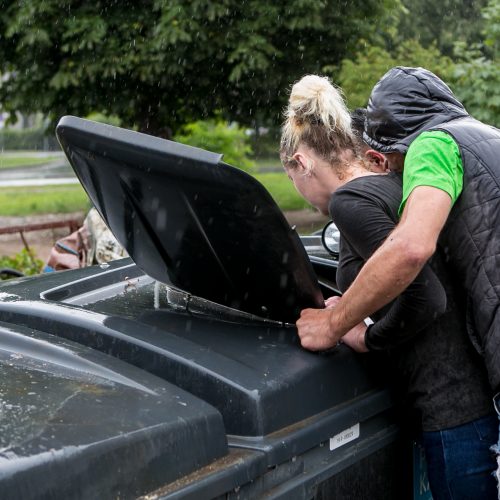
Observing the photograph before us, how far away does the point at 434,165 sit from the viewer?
2012 millimetres

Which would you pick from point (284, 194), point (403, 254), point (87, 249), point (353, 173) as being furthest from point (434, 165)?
point (284, 194)

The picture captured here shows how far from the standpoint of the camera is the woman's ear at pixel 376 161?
246 centimetres

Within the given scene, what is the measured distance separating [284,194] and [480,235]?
58.2 feet

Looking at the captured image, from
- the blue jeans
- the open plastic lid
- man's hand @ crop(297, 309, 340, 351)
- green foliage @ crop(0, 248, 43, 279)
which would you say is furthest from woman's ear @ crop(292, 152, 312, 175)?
green foliage @ crop(0, 248, 43, 279)

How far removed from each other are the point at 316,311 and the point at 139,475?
77cm

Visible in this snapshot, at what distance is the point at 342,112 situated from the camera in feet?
7.85

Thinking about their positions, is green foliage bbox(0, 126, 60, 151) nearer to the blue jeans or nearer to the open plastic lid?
the open plastic lid

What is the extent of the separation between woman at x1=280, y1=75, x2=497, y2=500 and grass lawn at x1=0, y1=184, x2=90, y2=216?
14.1 m

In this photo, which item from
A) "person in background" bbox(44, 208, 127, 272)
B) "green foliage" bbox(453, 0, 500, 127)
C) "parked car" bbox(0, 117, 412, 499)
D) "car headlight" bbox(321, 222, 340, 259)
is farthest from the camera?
"green foliage" bbox(453, 0, 500, 127)

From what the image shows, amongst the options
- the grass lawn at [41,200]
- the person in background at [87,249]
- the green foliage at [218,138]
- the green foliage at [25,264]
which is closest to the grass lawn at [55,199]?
the grass lawn at [41,200]

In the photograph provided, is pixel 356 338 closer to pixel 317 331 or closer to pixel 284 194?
pixel 317 331

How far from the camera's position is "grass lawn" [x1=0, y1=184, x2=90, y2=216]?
17.9 meters

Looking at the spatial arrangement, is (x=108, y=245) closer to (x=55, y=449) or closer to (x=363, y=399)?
(x=363, y=399)

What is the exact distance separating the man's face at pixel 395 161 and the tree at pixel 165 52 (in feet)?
24.0
